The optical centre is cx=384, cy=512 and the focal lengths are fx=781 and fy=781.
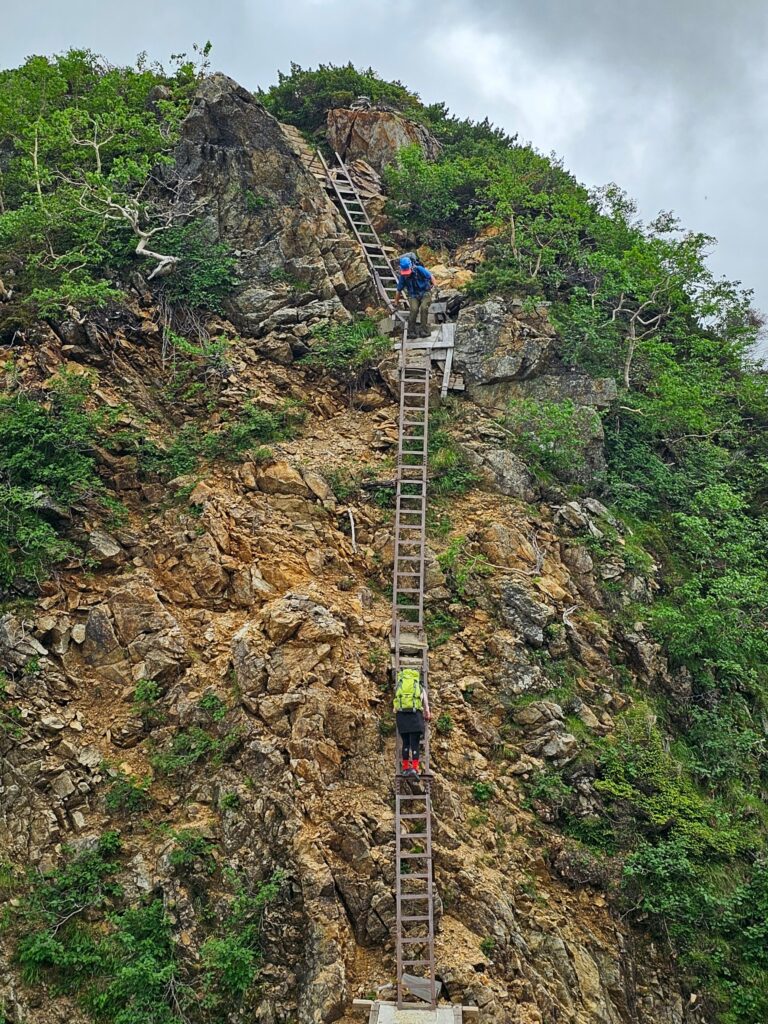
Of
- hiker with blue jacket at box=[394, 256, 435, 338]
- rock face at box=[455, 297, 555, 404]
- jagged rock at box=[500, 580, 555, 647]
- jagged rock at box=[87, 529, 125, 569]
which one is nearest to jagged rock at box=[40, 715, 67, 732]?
jagged rock at box=[87, 529, 125, 569]

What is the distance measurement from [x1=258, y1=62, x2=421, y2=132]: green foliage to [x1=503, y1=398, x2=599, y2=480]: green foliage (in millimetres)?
12344

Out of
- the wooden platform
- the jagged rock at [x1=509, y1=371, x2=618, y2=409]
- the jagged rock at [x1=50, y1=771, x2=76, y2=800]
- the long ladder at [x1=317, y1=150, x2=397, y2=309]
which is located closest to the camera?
the wooden platform

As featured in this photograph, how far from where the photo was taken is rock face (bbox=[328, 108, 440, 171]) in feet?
70.7

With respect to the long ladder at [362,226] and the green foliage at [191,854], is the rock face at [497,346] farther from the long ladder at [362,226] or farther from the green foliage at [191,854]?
the green foliage at [191,854]

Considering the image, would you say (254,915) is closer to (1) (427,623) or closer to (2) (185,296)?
(1) (427,623)

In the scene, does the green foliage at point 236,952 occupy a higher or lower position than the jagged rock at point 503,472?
lower

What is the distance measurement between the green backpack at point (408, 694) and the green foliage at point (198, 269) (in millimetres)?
9513

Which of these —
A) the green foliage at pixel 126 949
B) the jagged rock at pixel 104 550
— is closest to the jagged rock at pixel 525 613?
the green foliage at pixel 126 949

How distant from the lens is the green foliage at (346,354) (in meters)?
15.6

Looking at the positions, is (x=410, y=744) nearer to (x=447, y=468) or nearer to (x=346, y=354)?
(x=447, y=468)

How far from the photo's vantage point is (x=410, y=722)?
395 inches

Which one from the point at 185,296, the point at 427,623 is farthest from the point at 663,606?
the point at 185,296

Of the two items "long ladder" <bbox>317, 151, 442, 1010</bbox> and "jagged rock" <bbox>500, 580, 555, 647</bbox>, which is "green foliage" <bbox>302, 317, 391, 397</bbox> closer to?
"long ladder" <bbox>317, 151, 442, 1010</bbox>

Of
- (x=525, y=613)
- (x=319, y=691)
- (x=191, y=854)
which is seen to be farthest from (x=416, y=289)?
(x=191, y=854)
